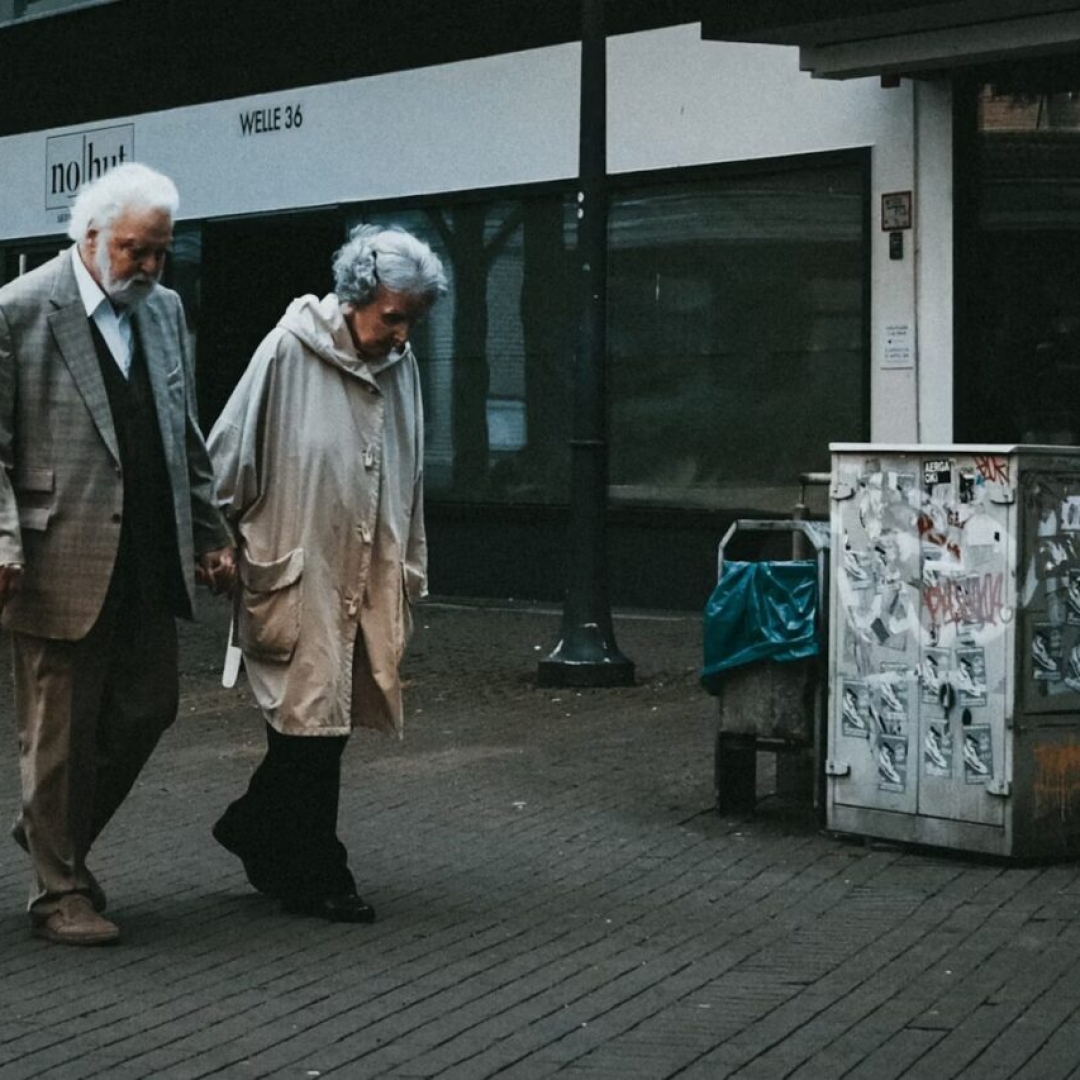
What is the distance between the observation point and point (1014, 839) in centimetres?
704

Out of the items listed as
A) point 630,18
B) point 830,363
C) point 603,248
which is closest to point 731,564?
point 603,248

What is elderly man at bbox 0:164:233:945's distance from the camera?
5980 mm

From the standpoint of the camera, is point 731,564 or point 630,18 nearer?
point 731,564

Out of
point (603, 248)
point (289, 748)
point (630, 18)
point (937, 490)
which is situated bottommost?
point (289, 748)

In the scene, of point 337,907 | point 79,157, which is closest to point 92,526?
point 337,907

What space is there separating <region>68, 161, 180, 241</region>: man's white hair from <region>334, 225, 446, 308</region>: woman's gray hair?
488mm

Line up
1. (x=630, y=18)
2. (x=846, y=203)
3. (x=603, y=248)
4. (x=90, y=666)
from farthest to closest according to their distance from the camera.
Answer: (x=630, y=18) < (x=846, y=203) < (x=603, y=248) < (x=90, y=666)

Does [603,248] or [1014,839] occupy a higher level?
[603,248]

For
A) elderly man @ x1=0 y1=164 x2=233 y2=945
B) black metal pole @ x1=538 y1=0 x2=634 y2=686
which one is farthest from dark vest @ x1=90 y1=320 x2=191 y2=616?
black metal pole @ x1=538 y1=0 x2=634 y2=686

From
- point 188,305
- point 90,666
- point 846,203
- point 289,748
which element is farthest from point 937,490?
point 188,305

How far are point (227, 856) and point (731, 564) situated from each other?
6.26 ft

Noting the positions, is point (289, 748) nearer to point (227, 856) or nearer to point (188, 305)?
point (227, 856)

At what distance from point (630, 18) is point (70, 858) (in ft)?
33.4

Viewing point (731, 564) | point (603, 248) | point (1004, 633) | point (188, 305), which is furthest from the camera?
point (188, 305)
